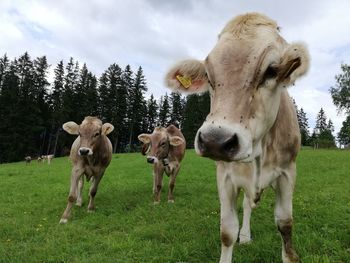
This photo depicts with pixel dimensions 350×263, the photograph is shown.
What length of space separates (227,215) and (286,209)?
75 centimetres

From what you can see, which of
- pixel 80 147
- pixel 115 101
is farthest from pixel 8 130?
pixel 80 147

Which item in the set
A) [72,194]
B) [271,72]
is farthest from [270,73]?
[72,194]

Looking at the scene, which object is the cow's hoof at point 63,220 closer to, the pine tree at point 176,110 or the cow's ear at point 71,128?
the cow's ear at point 71,128

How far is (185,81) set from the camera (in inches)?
182

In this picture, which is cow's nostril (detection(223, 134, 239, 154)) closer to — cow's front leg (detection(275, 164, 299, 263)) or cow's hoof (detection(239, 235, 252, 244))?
cow's front leg (detection(275, 164, 299, 263))

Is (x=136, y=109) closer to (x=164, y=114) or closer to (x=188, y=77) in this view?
(x=164, y=114)

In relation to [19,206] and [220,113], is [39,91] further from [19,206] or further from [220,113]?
[220,113]

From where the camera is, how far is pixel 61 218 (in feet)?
30.1

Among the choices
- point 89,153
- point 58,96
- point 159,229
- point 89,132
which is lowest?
point 159,229

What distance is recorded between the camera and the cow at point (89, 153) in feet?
32.8

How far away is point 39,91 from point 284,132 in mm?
71803

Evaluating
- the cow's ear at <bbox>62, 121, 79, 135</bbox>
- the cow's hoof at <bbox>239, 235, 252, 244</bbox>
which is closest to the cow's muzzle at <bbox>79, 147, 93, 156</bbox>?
the cow's ear at <bbox>62, 121, 79, 135</bbox>

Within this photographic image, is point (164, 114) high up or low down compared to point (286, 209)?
up

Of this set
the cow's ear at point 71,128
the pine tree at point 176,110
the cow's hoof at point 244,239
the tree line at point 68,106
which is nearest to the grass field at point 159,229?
the cow's hoof at point 244,239
